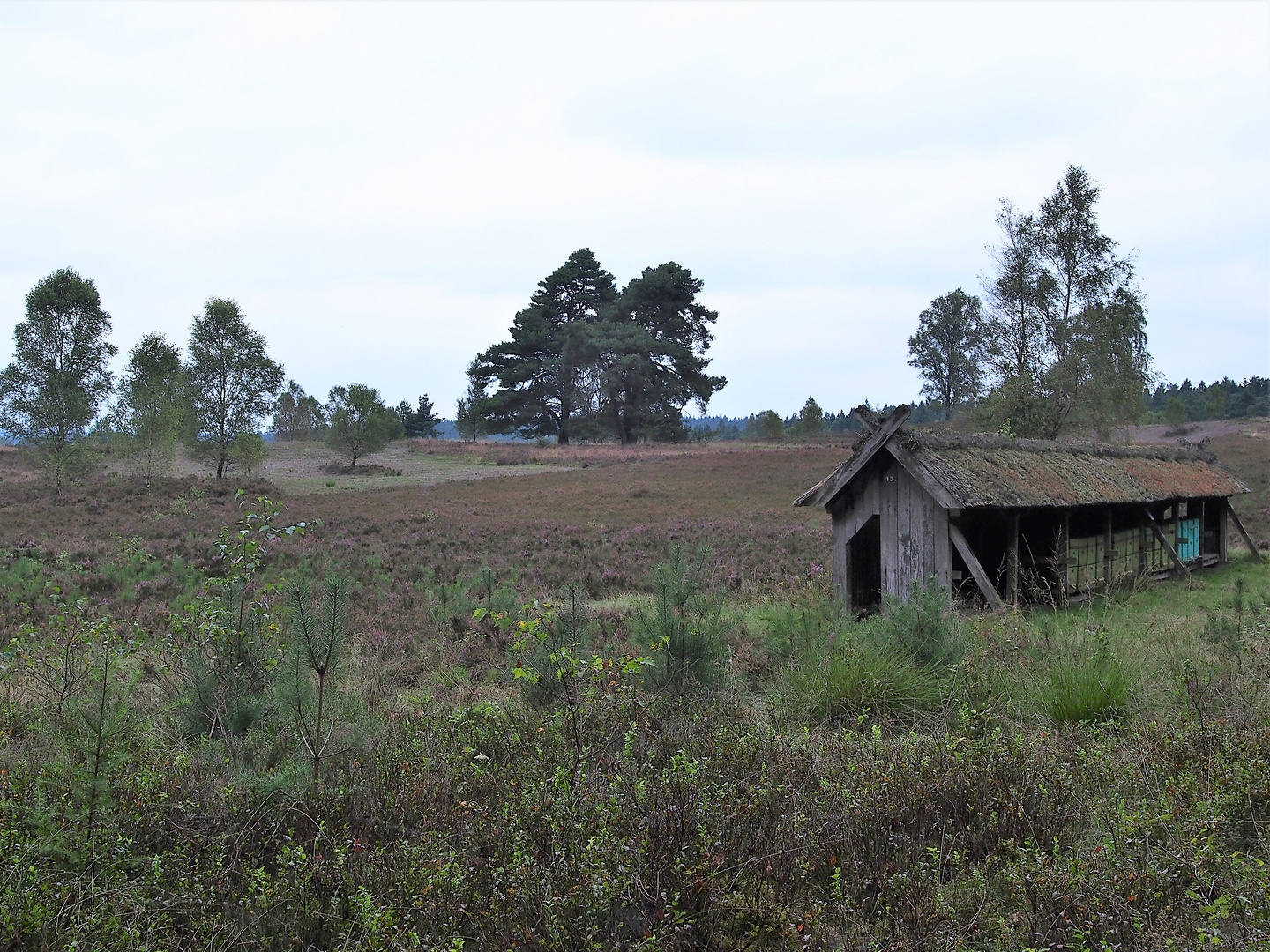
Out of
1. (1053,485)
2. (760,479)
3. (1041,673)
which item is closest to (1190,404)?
(760,479)

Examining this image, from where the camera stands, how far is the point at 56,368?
3478 centimetres

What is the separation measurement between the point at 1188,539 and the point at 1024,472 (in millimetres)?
7399

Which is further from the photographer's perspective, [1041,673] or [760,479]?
[760,479]

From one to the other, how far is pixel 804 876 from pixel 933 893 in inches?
19.3

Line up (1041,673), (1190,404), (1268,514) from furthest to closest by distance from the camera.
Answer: (1190,404) < (1268,514) < (1041,673)

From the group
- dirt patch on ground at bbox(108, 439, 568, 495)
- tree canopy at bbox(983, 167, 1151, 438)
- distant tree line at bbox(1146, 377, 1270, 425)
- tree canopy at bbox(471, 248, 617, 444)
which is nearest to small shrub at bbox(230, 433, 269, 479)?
dirt patch on ground at bbox(108, 439, 568, 495)

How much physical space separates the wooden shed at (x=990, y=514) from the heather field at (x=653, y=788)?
8.15 ft

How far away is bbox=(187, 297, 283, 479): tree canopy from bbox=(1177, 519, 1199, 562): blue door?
119ft

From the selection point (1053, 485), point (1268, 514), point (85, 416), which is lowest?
point (1268, 514)

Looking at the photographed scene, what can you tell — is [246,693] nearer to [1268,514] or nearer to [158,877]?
[158,877]

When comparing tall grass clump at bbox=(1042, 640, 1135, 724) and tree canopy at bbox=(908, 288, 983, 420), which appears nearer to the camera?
tall grass clump at bbox=(1042, 640, 1135, 724)

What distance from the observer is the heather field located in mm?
3104

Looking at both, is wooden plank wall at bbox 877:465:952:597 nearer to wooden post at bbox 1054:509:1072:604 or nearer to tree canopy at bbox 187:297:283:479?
wooden post at bbox 1054:509:1072:604

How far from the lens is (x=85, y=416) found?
33.6 m
